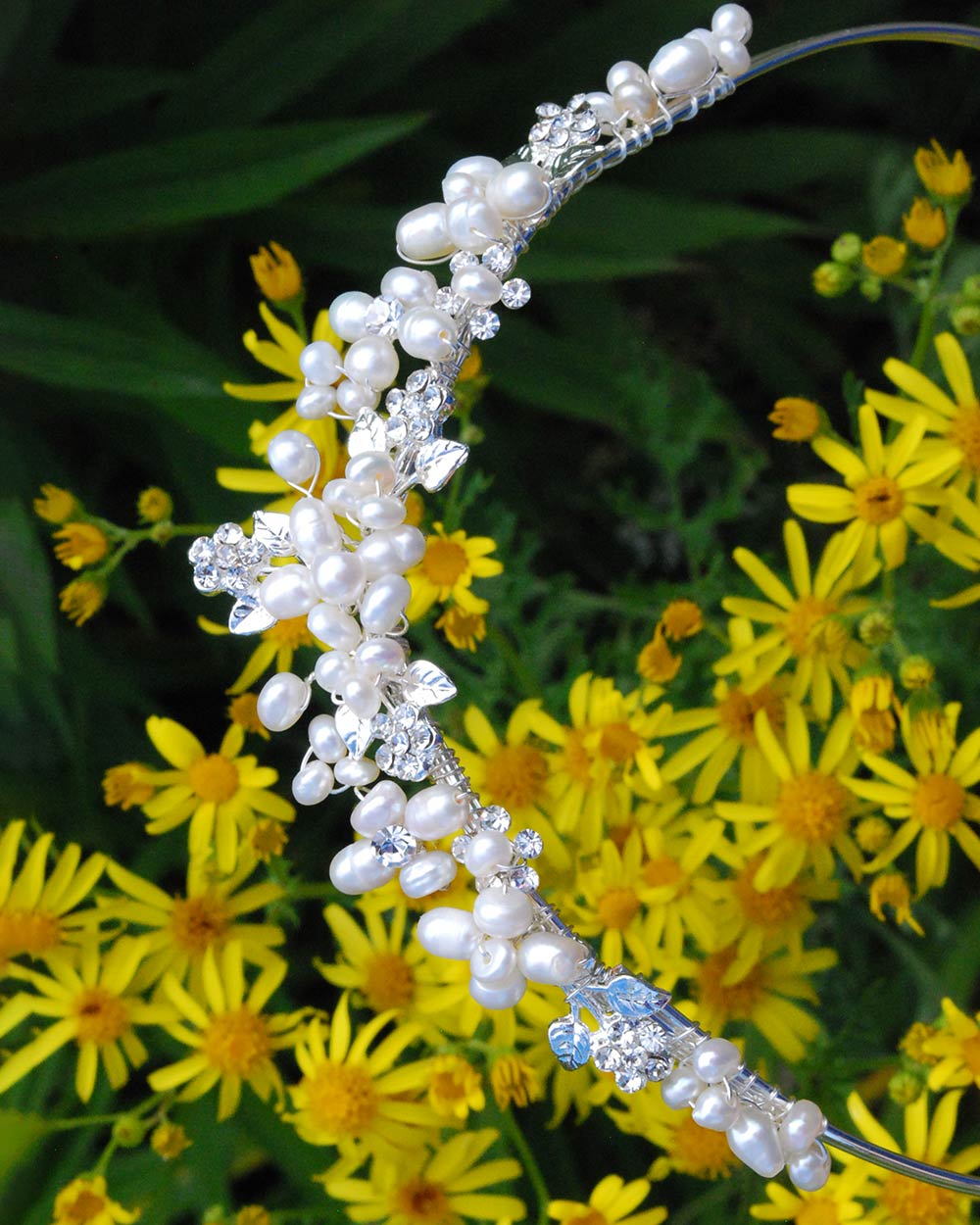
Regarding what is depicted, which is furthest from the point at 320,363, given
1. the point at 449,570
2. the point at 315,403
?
the point at 449,570

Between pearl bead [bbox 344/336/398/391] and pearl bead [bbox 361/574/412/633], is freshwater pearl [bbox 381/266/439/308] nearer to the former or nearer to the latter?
pearl bead [bbox 344/336/398/391]

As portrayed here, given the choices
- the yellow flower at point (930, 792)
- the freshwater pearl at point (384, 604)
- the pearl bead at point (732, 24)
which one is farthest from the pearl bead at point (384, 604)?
the pearl bead at point (732, 24)

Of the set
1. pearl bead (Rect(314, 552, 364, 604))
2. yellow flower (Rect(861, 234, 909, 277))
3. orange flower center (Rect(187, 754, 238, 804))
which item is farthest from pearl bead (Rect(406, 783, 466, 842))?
yellow flower (Rect(861, 234, 909, 277))

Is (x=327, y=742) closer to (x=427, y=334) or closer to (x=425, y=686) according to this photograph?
(x=425, y=686)

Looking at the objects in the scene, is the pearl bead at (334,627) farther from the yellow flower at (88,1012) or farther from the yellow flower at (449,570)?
the yellow flower at (88,1012)

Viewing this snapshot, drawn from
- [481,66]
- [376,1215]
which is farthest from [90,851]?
[481,66]
